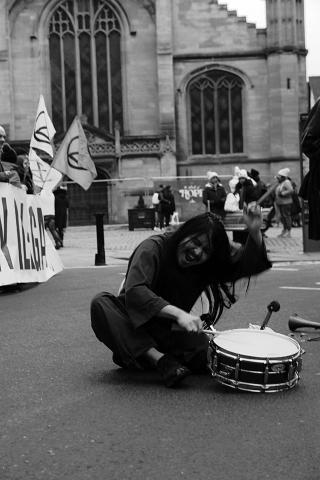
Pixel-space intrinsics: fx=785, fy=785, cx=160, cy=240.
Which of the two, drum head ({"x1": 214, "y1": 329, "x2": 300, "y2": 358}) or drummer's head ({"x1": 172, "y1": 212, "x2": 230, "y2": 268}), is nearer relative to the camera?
drum head ({"x1": 214, "y1": 329, "x2": 300, "y2": 358})

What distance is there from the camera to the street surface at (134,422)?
306cm

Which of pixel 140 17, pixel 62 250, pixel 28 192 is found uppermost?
pixel 140 17

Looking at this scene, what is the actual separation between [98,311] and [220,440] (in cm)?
134

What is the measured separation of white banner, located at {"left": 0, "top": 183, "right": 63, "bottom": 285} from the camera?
9.06 metres

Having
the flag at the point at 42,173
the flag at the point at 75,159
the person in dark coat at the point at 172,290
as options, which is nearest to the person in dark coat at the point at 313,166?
the person in dark coat at the point at 172,290

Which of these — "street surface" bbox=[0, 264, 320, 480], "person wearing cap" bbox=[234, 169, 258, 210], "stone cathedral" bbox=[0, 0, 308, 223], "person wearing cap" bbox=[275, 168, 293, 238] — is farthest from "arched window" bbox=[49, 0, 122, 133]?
"street surface" bbox=[0, 264, 320, 480]

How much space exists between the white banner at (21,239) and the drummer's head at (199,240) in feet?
16.5

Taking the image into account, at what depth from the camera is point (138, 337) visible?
4.43 m

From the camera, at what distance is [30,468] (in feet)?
10.0

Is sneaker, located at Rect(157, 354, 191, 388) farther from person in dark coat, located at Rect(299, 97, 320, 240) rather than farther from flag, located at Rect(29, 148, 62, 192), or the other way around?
flag, located at Rect(29, 148, 62, 192)

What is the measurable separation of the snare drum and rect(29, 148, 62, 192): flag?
1116 centimetres

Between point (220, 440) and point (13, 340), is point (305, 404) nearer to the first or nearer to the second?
point (220, 440)

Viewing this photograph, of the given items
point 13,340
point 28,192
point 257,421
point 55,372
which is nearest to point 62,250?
point 28,192

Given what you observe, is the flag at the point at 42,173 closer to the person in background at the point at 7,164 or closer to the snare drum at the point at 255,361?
the person in background at the point at 7,164
